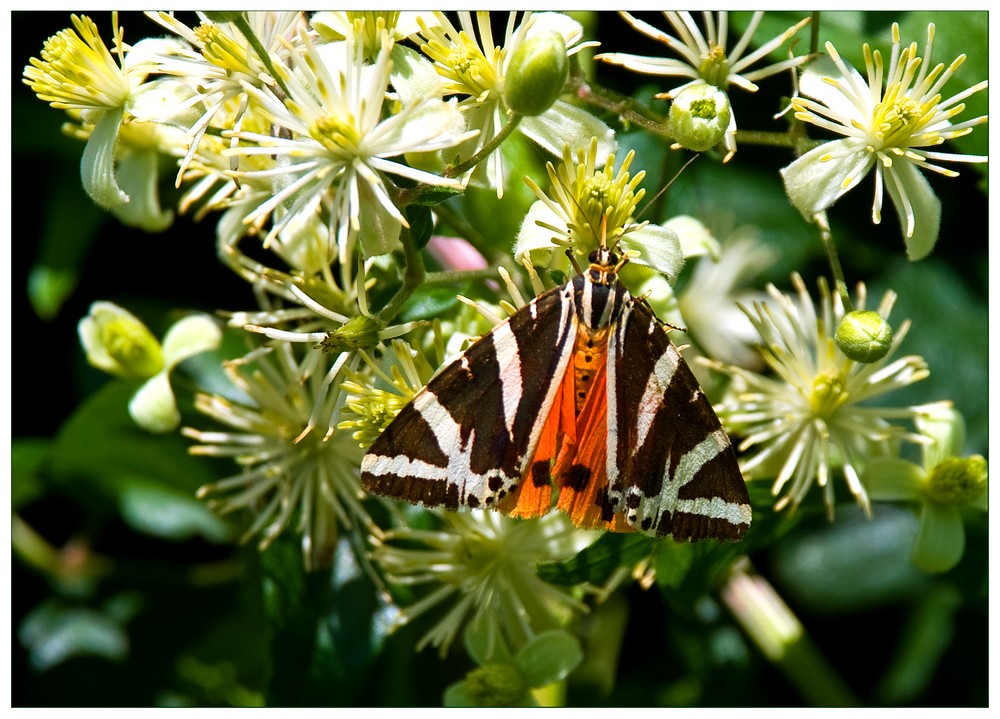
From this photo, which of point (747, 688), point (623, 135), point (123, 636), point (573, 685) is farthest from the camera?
point (123, 636)

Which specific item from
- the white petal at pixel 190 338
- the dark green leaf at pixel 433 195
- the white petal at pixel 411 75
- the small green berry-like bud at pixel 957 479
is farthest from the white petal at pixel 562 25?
the small green berry-like bud at pixel 957 479

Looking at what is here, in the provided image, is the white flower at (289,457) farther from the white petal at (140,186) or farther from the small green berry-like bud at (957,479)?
the small green berry-like bud at (957,479)

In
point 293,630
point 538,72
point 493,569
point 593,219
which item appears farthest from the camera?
point 293,630

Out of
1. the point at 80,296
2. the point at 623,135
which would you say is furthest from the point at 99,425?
the point at 623,135

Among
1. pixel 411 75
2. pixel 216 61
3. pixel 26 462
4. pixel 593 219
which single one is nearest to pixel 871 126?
pixel 593 219

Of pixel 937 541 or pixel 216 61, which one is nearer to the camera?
pixel 216 61

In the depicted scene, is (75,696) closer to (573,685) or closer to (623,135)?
(573,685)

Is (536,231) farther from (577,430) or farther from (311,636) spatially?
(311,636)

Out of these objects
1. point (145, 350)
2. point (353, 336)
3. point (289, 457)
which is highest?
point (353, 336)
